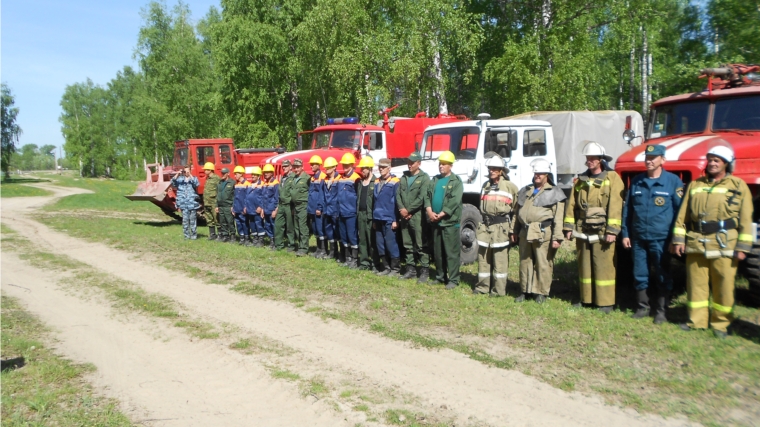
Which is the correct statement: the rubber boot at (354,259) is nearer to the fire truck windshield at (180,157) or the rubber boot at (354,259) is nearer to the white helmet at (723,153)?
the white helmet at (723,153)

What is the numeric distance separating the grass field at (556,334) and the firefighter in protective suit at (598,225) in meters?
0.32

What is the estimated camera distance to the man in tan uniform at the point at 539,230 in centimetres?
759

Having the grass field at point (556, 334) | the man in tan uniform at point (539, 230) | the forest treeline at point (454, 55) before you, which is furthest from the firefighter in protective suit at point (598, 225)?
the forest treeline at point (454, 55)

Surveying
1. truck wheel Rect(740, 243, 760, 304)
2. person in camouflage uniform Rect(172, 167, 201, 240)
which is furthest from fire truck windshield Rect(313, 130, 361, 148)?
truck wheel Rect(740, 243, 760, 304)

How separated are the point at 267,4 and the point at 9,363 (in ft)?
89.5

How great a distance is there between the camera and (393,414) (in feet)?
15.2

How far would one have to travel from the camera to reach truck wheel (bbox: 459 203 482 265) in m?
10.7

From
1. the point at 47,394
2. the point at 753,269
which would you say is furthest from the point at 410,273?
the point at 47,394

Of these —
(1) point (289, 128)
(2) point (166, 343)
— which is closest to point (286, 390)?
(2) point (166, 343)

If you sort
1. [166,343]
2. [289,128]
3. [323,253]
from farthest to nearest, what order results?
[289,128], [323,253], [166,343]

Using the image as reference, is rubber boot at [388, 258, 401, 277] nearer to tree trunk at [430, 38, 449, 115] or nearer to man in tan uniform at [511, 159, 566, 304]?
man in tan uniform at [511, 159, 566, 304]

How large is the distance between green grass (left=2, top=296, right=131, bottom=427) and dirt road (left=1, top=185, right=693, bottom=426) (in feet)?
0.59

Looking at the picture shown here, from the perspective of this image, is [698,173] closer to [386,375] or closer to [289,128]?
[386,375]

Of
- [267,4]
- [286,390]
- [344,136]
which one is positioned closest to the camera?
[286,390]
